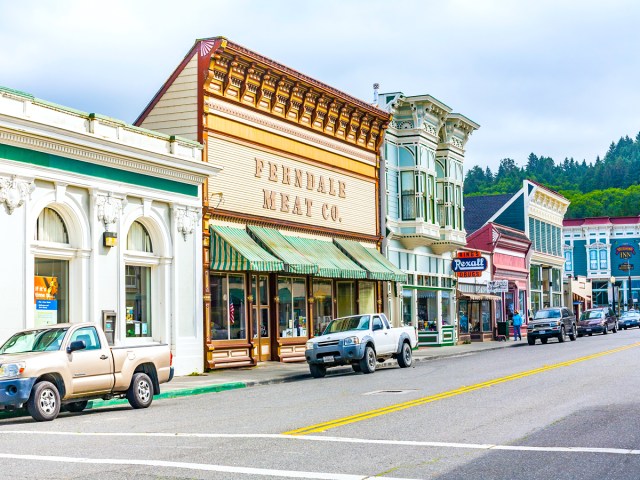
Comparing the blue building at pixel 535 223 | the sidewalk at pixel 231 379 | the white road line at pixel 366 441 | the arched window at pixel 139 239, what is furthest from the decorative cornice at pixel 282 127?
the blue building at pixel 535 223

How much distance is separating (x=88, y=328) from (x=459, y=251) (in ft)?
115

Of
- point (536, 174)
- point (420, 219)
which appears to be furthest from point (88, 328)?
point (536, 174)

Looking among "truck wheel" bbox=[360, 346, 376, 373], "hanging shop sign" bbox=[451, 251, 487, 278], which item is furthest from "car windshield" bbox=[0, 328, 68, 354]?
"hanging shop sign" bbox=[451, 251, 487, 278]

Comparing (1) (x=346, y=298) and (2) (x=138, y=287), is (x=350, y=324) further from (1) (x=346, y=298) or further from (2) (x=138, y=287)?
(1) (x=346, y=298)

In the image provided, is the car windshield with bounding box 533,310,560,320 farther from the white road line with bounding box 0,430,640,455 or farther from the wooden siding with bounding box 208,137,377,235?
the white road line with bounding box 0,430,640,455

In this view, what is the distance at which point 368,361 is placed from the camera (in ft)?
89.0

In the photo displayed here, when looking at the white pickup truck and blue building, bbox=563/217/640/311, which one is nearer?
the white pickup truck

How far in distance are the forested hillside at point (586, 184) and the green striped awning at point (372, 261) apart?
102m

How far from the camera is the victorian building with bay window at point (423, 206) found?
42250 millimetres

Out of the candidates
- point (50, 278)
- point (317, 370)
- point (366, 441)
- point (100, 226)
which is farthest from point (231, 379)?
point (366, 441)

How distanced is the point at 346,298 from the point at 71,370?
2170cm

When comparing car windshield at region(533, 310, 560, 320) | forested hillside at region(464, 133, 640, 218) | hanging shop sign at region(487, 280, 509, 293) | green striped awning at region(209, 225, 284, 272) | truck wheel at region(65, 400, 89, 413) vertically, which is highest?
forested hillside at region(464, 133, 640, 218)

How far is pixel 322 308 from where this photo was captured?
36.2 metres

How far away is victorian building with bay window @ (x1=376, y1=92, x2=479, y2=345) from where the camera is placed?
42.2 metres
